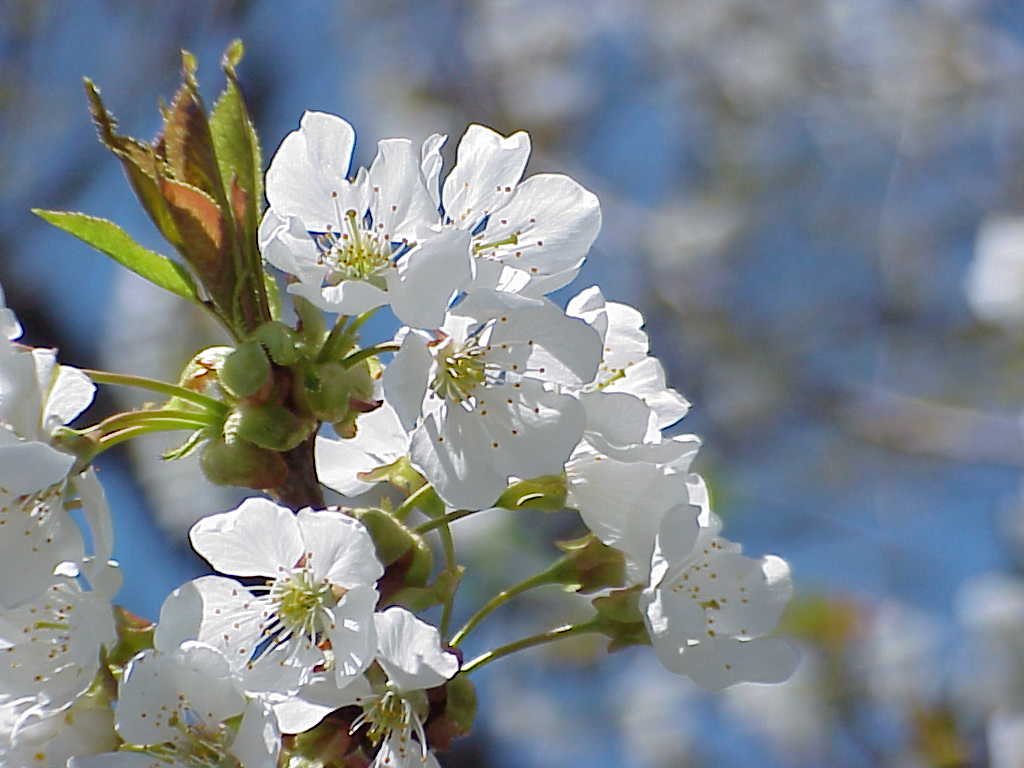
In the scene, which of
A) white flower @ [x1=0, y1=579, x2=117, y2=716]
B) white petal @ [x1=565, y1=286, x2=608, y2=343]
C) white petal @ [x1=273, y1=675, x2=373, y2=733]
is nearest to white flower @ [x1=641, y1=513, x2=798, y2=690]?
white petal @ [x1=565, y1=286, x2=608, y2=343]

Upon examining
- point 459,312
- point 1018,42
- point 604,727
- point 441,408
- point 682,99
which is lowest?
point 604,727

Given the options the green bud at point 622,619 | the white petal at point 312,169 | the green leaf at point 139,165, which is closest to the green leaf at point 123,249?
the green leaf at point 139,165

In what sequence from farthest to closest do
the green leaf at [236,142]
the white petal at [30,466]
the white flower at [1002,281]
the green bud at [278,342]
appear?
1. the white flower at [1002,281]
2. the green leaf at [236,142]
3. the green bud at [278,342]
4. the white petal at [30,466]

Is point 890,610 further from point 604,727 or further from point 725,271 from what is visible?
point 725,271

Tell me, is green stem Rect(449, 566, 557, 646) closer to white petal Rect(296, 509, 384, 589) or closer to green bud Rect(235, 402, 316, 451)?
white petal Rect(296, 509, 384, 589)

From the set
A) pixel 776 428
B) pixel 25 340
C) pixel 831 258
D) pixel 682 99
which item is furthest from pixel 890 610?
pixel 682 99

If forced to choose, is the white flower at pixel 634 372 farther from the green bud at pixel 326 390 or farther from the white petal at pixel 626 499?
the green bud at pixel 326 390
